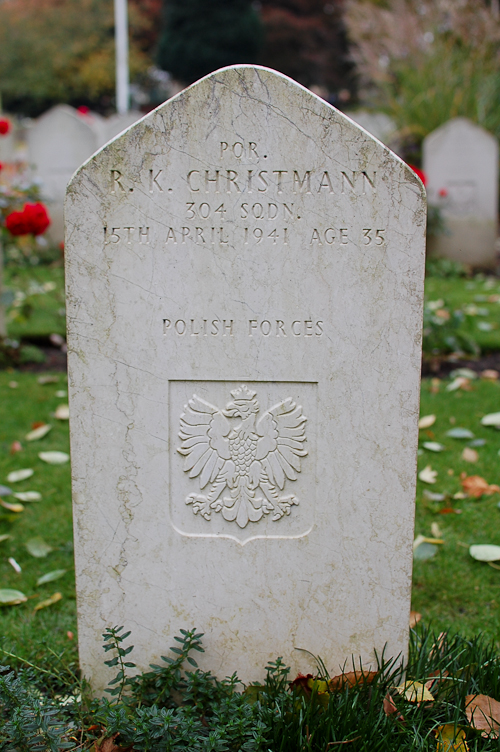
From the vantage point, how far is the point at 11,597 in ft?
7.90

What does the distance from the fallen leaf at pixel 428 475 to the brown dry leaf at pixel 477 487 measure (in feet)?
0.51

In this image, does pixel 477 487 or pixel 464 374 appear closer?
pixel 477 487

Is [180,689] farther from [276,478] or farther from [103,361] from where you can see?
[103,361]

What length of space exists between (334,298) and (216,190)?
16.9 inches

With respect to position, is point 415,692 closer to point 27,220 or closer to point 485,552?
point 485,552

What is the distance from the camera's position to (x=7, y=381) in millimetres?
4785

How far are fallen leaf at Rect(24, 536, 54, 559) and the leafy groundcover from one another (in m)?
0.76

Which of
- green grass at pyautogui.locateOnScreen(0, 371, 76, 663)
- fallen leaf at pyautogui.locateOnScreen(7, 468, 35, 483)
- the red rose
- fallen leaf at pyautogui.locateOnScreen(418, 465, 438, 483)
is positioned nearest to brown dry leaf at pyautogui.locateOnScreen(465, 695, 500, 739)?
green grass at pyautogui.locateOnScreen(0, 371, 76, 663)

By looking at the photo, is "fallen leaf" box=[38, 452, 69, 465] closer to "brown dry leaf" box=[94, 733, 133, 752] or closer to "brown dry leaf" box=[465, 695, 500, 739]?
"brown dry leaf" box=[94, 733, 133, 752]

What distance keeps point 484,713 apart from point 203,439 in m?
1.05

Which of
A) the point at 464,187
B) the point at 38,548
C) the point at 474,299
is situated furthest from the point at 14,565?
the point at 464,187

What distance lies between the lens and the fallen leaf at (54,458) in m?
3.57

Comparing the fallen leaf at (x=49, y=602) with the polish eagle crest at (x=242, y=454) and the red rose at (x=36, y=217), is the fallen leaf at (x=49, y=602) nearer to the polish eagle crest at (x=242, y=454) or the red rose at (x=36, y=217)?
the polish eagle crest at (x=242, y=454)

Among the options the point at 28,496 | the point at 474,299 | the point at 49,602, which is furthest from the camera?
the point at 474,299
